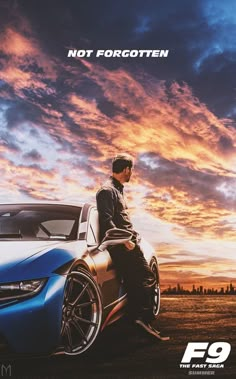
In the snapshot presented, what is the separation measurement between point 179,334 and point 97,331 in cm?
143

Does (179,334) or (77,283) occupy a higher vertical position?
(77,283)

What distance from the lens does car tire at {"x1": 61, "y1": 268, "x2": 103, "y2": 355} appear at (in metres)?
4.91

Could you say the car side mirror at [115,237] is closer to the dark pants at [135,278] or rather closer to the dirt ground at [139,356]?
Result: the dark pants at [135,278]

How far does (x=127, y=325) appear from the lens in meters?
6.80

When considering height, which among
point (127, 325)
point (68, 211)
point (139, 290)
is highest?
point (68, 211)

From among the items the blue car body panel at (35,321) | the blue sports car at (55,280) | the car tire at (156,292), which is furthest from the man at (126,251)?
the blue car body panel at (35,321)

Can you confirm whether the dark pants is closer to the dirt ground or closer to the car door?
the car door

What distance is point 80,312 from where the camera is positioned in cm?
515

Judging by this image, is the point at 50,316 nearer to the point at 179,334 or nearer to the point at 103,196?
the point at 103,196

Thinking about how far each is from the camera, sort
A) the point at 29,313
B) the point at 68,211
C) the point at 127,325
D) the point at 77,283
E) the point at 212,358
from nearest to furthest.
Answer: the point at 29,313 → the point at 77,283 → the point at 212,358 → the point at 68,211 → the point at 127,325

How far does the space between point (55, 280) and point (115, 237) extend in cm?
81

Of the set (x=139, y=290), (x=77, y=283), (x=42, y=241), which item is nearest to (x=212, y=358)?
(x=139, y=290)

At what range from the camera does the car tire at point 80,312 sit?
16.1ft

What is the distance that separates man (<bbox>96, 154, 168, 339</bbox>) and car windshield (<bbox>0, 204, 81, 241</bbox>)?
0.29m
